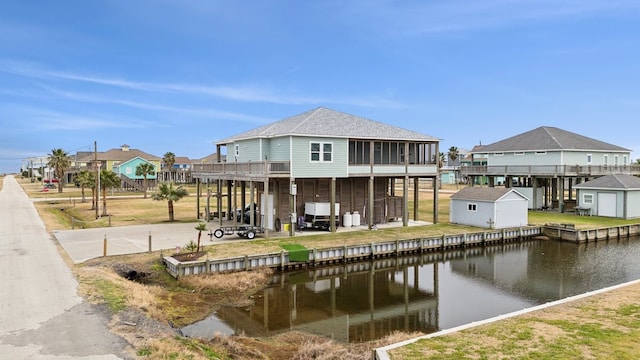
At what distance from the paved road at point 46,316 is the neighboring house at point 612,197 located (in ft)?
128

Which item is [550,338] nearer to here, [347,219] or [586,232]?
[347,219]

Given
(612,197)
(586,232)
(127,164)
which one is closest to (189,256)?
(586,232)

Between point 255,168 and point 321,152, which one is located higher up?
point 321,152

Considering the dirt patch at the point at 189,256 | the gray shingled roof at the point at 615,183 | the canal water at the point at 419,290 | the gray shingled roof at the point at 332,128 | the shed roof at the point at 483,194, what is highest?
the gray shingled roof at the point at 332,128

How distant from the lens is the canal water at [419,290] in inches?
570

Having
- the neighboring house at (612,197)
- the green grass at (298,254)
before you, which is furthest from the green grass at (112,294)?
the neighboring house at (612,197)

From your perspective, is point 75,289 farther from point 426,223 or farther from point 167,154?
point 167,154

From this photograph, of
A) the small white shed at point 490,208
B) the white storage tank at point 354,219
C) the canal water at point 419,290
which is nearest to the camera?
the canal water at point 419,290

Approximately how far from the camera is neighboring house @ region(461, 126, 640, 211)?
4159cm

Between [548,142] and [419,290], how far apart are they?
31449 mm

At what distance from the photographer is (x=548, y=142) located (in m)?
43.3

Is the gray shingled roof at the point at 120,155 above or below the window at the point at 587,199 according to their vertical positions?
above

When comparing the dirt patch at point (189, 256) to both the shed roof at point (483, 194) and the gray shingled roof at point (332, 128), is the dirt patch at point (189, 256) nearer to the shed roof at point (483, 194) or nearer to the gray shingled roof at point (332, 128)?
the gray shingled roof at point (332, 128)

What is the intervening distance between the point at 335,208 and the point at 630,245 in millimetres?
19130
